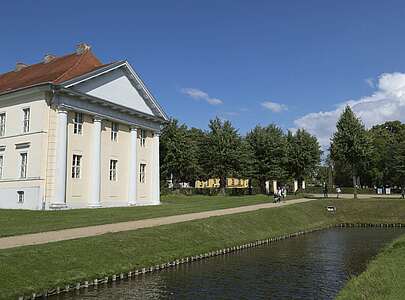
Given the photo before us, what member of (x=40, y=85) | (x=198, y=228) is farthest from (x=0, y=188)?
(x=198, y=228)

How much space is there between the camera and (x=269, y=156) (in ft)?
210

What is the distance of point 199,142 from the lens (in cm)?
7069

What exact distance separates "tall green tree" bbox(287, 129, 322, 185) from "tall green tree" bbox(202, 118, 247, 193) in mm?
7552

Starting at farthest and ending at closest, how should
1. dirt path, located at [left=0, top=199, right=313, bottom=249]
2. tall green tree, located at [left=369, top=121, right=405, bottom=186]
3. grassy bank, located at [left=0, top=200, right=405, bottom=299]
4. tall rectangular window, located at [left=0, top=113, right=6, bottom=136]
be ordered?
1. tall green tree, located at [left=369, top=121, right=405, bottom=186]
2. tall rectangular window, located at [left=0, top=113, right=6, bottom=136]
3. dirt path, located at [left=0, top=199, right=313, bottom=249]
4. grassy bank, located at [left=0, top=200, right=405, bottom=299]

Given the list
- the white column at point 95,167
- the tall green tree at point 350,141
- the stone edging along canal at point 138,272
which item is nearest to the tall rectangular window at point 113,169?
the white column at point 95,167

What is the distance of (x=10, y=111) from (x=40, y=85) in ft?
16.2

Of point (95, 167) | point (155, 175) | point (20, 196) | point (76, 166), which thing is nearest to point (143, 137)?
point (155, 175)

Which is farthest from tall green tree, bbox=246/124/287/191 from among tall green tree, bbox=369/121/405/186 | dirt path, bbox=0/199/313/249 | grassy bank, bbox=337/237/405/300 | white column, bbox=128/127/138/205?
grassy bank, bbox=337/237/405/300

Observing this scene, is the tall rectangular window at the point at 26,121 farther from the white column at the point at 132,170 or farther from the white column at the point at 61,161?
the white column at the point at 132,170

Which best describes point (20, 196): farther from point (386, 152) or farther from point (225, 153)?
point (386, 152)

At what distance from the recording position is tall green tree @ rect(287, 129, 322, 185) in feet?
213

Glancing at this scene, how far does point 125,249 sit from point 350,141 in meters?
35.2

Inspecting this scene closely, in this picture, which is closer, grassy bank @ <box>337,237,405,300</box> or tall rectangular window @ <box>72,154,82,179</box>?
grassy bank @ <box>337,237,405,300</box>

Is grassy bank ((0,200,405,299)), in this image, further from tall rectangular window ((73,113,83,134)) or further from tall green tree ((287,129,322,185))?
tall green tree ((287,129,322,185))
